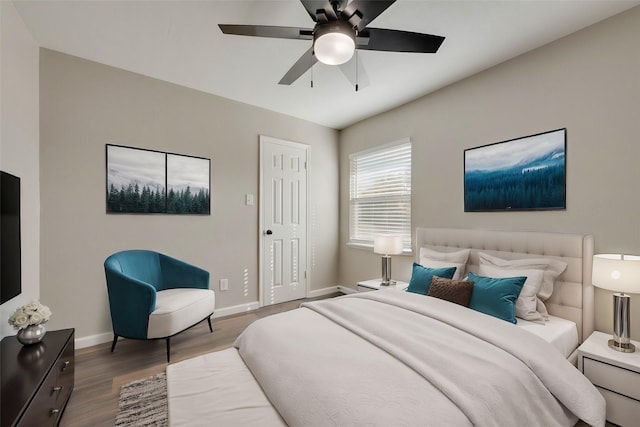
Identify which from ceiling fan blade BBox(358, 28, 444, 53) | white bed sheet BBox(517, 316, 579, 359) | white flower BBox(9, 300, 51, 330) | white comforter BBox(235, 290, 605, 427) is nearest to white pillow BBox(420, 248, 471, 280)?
white bed sheet BBox(517, 316, 579, 359)

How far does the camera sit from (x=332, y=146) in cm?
463

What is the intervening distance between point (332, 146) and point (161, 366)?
11.6ft

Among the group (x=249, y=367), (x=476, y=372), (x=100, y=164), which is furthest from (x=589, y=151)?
(x=100, y=164)

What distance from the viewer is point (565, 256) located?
2.21 meters

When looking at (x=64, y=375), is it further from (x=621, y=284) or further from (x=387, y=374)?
(x=621, y=284)

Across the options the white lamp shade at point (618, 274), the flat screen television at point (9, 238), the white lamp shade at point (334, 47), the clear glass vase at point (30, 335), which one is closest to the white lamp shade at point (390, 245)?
the white lamp shade at point (618, 274)

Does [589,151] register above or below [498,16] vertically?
below

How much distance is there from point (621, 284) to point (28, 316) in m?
3.59

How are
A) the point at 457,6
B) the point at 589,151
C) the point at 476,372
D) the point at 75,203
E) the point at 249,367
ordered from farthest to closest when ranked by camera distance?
the point at 75,203 < the point at 589,151 < the point at 457,6 < the point at 249,367 < the point at 476,372

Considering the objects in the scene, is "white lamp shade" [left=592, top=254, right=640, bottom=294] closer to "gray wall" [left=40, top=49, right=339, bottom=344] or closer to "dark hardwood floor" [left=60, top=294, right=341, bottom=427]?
"dark hardwood floor" [left=60, top=294, right=341, bottom=427]

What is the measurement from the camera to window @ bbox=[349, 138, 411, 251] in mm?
3650

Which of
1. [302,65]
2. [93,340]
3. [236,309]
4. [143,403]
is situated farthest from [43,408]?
[302,65]

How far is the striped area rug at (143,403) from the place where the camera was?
171cm

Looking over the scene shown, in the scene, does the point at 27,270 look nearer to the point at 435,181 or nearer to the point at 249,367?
the point at 249,367
